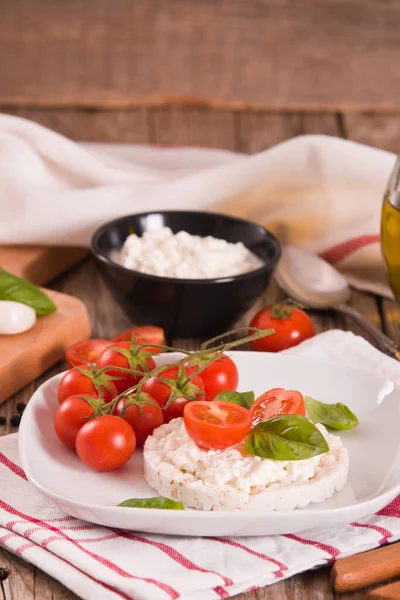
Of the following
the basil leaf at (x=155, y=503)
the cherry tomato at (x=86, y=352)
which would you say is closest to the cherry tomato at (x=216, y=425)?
the basil leaf at (x=155, y=503)

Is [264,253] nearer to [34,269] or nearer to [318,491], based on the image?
[34,269]

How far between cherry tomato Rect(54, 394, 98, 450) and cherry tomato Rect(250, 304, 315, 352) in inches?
28.3

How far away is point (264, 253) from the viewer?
2.64 m

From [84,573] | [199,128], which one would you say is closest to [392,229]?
[84,573]

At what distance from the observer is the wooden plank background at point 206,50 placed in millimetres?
4480

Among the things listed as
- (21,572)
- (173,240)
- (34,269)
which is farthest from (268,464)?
(34,269)

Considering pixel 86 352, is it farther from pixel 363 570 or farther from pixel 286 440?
pixel 363 570

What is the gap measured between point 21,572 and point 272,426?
487 mm

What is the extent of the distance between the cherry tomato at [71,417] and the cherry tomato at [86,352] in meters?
0.32

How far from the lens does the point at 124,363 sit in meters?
1.99

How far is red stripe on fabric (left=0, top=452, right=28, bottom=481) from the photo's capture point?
6.01 feet

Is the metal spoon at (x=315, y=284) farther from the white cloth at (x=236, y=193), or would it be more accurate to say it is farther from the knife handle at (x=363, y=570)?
the knife handle at (x=363, y=570)

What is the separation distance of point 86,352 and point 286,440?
2.27 ft

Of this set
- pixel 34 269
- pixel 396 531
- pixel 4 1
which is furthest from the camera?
pixel 4 1
